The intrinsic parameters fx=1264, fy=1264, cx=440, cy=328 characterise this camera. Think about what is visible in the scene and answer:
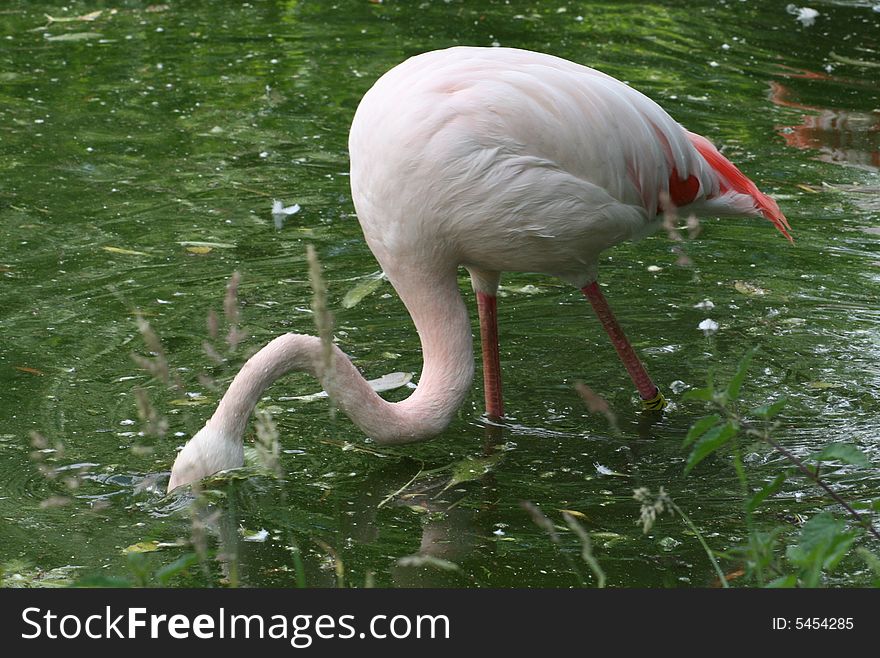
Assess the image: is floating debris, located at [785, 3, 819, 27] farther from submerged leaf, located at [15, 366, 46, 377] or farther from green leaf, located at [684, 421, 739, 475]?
green leaf, located at [684, 421, 739, 475]

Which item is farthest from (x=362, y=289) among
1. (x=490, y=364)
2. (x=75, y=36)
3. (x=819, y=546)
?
(x=75, y=36)

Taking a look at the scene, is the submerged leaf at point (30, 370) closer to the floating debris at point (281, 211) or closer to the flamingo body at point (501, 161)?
the flamingo body at point (501, 161)

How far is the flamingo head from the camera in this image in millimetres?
3646

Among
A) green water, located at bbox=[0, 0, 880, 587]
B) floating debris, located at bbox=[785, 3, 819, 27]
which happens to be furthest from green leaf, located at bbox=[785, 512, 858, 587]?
floating debris, located at bbox=[785, 3, 819, 27]

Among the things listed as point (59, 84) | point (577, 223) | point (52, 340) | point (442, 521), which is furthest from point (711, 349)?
point (59, 84)

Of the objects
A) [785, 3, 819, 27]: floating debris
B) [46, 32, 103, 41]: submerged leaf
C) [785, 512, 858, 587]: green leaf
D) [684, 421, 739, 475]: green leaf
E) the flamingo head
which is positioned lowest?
[46, 32, 103, 41]: submerged leaf

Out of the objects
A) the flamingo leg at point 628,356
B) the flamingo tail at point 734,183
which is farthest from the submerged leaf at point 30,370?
the flamingo tail at point 734,183

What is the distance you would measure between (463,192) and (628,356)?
110 centimetres

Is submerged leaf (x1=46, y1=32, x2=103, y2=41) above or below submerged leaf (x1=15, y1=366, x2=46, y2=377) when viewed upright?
above

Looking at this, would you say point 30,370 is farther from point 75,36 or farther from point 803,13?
point 803,13

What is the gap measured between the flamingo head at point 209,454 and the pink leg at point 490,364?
1.28m

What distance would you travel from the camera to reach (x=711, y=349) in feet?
16.9

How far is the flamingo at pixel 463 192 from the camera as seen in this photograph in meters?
3.93

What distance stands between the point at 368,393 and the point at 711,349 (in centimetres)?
174
